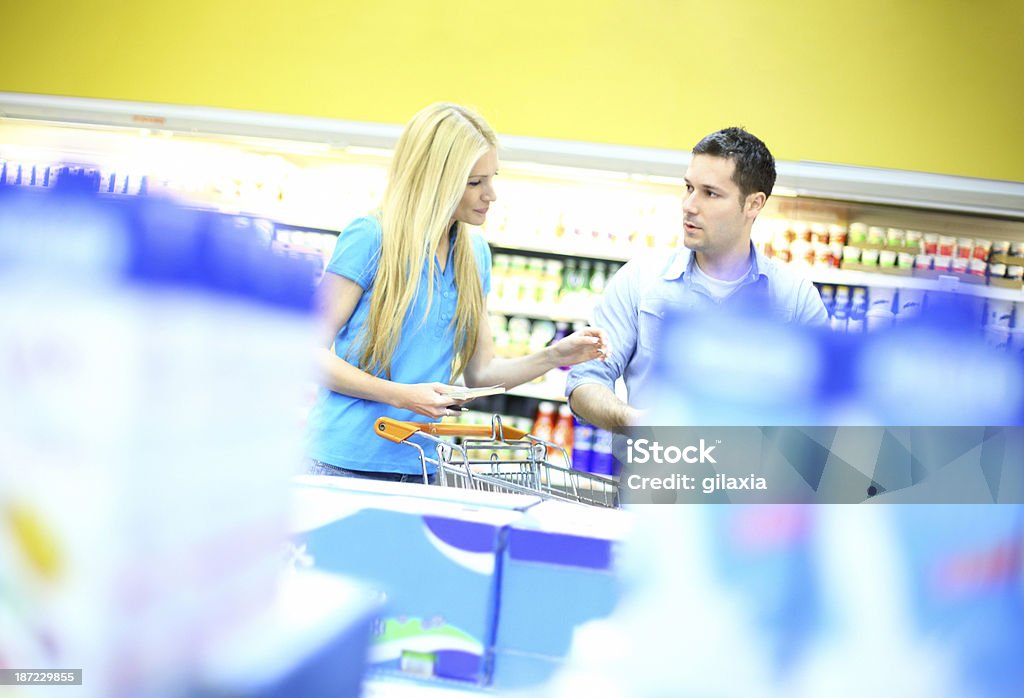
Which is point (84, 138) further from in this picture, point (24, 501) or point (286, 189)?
point (24, 501)

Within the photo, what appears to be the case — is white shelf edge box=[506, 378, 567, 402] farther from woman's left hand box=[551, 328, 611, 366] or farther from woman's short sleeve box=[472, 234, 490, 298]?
woman's left hand box=[551, 328, 611, 366]

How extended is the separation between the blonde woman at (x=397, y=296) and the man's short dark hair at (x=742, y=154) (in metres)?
0.54

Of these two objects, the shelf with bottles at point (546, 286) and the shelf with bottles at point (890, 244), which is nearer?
the shelf with bottles at point (890, 244)

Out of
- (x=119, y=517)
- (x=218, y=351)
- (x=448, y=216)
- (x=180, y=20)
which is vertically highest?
(x=180, y=20)

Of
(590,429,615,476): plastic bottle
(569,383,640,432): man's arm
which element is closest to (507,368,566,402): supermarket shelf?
(590,429,615,476): plastic bottle

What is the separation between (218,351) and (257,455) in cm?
10

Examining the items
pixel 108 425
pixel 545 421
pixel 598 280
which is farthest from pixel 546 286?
pixel 108 425

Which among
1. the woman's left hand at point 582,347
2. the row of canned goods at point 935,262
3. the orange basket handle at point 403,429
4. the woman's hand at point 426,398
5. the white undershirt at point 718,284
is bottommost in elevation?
the orange basket handle at point 403,429

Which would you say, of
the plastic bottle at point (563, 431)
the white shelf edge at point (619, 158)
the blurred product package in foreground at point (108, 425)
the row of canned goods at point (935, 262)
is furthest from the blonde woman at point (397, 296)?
the row of canned goods at point (935, 262)

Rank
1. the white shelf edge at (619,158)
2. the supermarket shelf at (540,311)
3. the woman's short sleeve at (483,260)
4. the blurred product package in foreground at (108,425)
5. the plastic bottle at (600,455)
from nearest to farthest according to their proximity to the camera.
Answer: the blurred product package in foreground at (108,425) < the woman's short sleeve at (483,260) < the white shelf edge at (619,158) < the plastic bottle at (600,455) < the supermarket shelf at (540,311)

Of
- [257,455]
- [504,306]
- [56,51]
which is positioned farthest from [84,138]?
[257,455]

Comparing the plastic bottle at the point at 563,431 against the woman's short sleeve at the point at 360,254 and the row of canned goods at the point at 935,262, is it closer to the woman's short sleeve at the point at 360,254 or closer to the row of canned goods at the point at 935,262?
the row of canned goods at the point at 935,262

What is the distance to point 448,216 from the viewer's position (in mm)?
2209

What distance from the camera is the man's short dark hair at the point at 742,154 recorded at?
237 centimetres
